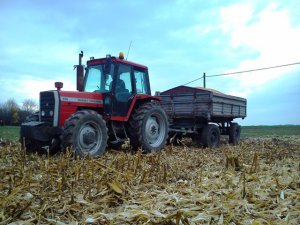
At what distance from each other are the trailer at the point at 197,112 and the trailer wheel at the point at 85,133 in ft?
12.0

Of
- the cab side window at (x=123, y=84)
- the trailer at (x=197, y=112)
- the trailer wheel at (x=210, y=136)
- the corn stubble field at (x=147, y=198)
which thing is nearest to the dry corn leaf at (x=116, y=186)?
the corn stubble field at (x=147, y=198)

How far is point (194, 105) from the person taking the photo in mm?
11234

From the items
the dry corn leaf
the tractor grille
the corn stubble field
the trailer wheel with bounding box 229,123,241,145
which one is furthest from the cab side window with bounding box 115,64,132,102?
the trailer wheel with bounding box 229,123,241,145

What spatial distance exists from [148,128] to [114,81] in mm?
1670

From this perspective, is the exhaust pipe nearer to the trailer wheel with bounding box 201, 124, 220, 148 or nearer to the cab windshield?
the cab windshield

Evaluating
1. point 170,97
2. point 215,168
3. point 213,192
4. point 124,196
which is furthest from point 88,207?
point 170,97

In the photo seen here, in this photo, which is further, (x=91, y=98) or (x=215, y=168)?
(x=91, y=98)

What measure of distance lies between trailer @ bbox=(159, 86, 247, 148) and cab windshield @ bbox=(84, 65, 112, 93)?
126 inches

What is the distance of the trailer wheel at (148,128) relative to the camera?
7.98 m

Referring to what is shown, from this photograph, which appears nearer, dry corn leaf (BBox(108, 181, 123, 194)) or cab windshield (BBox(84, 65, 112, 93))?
dry corn leaf (BBox(108, 181, 123, 194))

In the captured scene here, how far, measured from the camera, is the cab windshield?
7.80 meters

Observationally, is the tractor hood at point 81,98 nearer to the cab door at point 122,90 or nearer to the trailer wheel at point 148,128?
the cab door at point 122,90

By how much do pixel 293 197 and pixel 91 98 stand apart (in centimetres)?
503

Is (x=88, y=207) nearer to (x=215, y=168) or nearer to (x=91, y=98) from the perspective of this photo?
(x=215, y=168)
